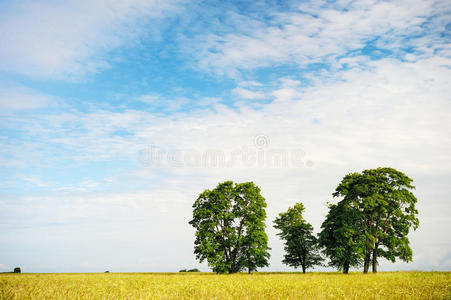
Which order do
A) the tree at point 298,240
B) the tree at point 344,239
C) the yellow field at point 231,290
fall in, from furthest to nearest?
1. the tree at point 298,240
2. the tree at point 344,239
3. the yellow field at point 231,290

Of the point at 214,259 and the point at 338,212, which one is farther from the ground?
the point at 338,212

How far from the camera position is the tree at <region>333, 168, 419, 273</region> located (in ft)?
132

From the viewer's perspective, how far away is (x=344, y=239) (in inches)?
1570

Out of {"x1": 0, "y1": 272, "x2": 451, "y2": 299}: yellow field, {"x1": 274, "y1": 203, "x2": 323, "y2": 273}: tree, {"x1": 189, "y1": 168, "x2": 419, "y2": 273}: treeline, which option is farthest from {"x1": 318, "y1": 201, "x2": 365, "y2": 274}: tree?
{"x1": 0, "y1": 272, "x2": 451, "y2": 299}: yellow field

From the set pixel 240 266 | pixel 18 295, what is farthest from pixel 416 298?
pixel 240 266

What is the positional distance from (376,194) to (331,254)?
10.6 meters

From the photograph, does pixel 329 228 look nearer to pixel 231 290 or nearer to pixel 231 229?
pixel 231 229

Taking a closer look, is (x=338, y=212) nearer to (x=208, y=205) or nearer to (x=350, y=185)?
(x=350, y=185)

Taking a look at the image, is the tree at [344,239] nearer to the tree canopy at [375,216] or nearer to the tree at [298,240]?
the tree canopy at [375,216]

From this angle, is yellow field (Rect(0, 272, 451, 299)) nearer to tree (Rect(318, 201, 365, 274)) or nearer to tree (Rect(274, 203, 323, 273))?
tree (Rect(318, 201, 365, 274))

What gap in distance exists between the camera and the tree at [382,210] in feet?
132

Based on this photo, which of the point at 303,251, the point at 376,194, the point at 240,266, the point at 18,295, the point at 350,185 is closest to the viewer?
the point at 18,295

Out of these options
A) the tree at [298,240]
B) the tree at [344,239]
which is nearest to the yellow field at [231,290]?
the tree at [344,239]

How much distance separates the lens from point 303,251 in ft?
171
